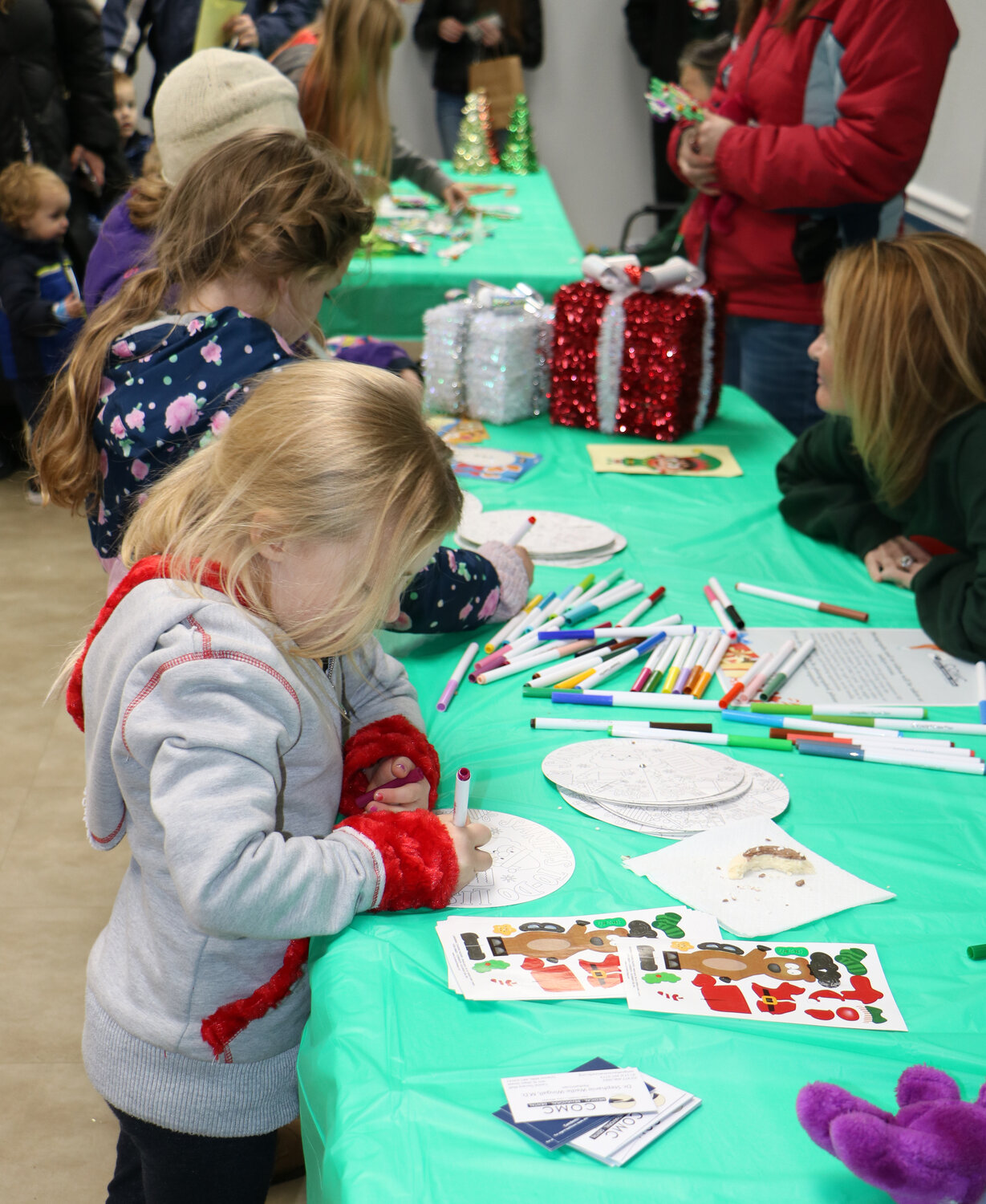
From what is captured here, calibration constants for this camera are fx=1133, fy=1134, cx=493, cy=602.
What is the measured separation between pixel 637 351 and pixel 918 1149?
5.12 ft

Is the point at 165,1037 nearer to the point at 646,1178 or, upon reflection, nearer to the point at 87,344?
the point at 646,1178

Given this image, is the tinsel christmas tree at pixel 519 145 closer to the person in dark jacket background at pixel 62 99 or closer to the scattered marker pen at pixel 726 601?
the person in dark jacket background at pixel 62 99

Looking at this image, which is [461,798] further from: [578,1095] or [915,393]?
[915,393]

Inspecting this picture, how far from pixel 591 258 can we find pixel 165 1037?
152 cm

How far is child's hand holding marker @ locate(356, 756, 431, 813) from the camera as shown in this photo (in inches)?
37.7

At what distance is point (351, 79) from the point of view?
2.55 meters

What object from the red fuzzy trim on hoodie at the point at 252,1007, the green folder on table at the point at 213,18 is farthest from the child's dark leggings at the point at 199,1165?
the green folder on table at the point at 213,18

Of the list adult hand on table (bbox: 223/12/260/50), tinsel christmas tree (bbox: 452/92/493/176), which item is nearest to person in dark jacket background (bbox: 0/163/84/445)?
adult hand on table (bbox: 223/12/260/50)

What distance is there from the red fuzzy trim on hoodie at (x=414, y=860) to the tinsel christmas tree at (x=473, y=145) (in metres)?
4.00

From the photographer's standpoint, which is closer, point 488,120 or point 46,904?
point 46,904

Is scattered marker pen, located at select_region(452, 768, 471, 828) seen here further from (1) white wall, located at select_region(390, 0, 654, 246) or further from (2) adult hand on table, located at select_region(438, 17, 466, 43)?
(1) white wall, located at select_region(390, 0, 654, 246)

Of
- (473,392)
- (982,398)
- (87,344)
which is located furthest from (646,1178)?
(473,392)

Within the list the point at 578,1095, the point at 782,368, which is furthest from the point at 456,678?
the point at 782,368

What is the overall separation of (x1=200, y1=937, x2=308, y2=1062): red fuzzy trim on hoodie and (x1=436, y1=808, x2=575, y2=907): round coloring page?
139mm
